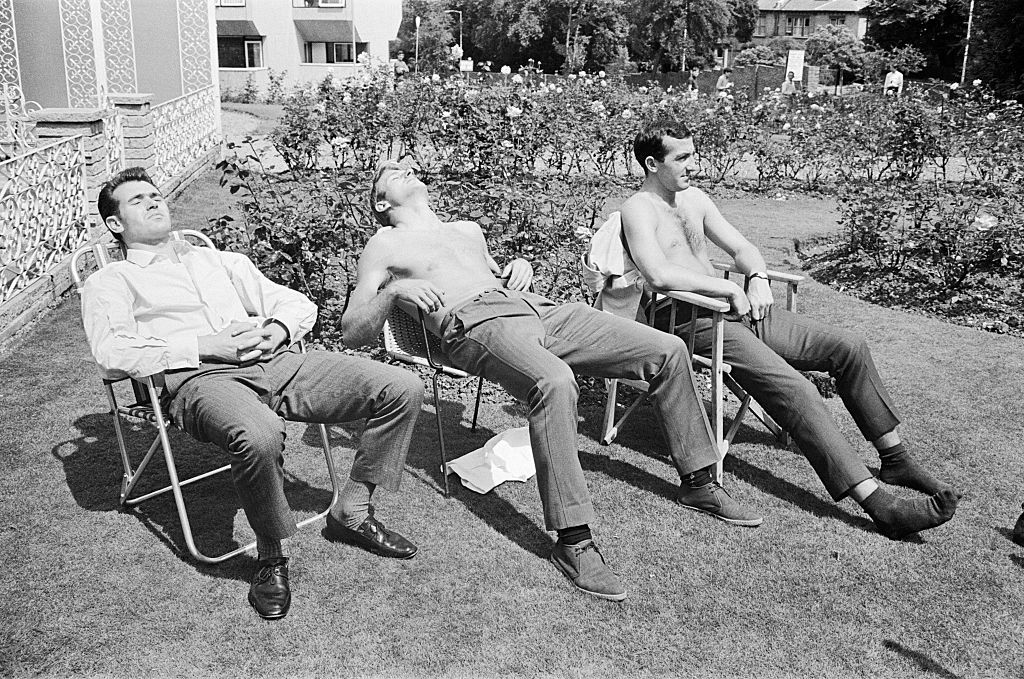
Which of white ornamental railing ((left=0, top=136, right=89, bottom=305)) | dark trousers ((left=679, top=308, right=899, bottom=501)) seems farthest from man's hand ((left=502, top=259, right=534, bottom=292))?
white ornamental railing ((left=0, top=136, right=89, bottom=305))

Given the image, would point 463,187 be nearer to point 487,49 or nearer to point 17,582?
point 17,582

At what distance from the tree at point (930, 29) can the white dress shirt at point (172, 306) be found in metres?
49.0

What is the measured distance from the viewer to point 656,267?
3.96m

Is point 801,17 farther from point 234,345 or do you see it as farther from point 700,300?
point 234,345

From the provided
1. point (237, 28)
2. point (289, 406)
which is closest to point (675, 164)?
point (289, 406)

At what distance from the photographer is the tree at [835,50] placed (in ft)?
167

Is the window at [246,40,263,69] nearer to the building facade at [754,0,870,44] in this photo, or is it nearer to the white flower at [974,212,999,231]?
the white flower at [974,212,999,231]

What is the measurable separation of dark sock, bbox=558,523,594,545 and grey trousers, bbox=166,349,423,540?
0.58 metres

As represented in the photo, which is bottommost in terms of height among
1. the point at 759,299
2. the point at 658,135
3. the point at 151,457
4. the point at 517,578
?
the point at 517,578

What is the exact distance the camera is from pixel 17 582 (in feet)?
10.1

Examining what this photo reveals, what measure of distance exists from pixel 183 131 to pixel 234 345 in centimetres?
980

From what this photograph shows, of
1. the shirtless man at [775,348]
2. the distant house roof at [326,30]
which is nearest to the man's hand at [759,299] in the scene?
the shirtless man at [775,348]

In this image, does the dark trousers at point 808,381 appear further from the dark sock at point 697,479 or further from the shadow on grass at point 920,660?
the shadow on grass at point 920,660

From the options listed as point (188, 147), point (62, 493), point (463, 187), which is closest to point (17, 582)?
point (62, 493)
